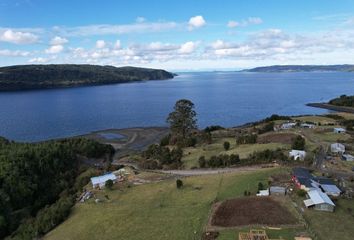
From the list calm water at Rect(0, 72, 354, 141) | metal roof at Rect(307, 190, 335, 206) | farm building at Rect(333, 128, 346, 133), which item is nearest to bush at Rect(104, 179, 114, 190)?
metal roof at Rect(307, 190, 335, 206)

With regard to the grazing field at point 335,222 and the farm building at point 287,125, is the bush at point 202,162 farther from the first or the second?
the farm building at point 287,125

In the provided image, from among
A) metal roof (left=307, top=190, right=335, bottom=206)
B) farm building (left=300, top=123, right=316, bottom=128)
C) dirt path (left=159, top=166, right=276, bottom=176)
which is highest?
metal roof (left=307, top=190, right=335, bottom=206)

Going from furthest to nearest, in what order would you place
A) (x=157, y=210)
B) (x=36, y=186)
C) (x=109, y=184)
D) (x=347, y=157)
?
(x=347, y=157)
(x=36, y=186)
(x=109, y=184)
(x=157, y=210)

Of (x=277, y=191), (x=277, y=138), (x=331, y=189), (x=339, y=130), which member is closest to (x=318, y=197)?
(x=331, y=189)

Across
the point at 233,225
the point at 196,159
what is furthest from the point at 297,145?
the point at 233,225

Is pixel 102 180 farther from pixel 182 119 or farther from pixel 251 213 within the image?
pixel 182 119

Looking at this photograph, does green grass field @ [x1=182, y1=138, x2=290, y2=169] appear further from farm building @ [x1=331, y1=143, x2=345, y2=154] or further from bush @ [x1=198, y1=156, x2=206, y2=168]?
farm building @ [x1=331, y1=143, x2=345, y2=154]

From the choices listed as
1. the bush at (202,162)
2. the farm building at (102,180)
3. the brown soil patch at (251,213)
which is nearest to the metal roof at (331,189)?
the brown soil patch at (251,213)
